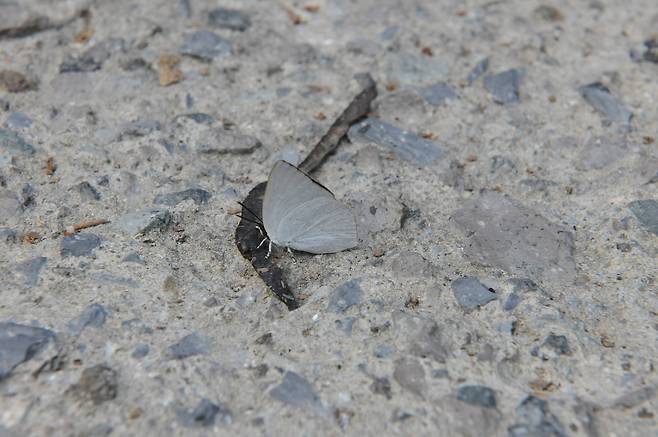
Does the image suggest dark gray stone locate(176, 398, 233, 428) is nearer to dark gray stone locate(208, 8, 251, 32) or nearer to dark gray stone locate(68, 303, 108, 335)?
dark gray stone locate(68, 303, 108, 335)

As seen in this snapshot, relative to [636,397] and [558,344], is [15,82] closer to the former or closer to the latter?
[558,344]

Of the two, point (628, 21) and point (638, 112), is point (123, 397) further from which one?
point (628, 21)

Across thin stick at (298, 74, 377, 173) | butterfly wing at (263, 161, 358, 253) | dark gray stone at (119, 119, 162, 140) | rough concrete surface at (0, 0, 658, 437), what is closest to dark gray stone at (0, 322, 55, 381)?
rough concrete surface at (0, 0, 658, 437)

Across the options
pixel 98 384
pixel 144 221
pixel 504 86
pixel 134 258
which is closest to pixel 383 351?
pixel 98 384

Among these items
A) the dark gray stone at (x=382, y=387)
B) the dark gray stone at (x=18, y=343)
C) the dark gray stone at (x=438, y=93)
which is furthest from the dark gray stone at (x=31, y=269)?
the dark gray stone at (x=438, y=93)

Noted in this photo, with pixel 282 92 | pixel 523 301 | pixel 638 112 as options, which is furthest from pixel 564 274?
pixel 282 92
